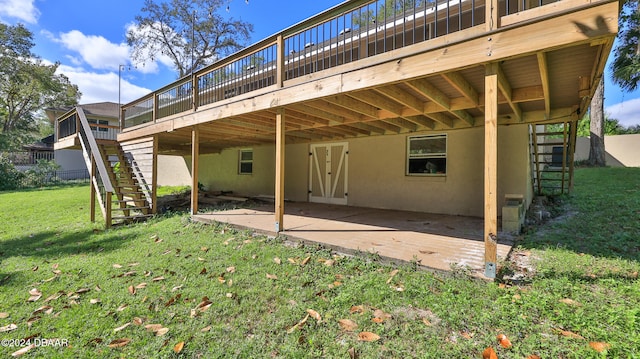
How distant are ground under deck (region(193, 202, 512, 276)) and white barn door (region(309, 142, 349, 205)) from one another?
183 cm

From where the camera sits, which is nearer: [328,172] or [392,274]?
Answer: [392,274]

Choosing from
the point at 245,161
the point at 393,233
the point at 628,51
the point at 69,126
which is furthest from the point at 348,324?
the point at 628,51

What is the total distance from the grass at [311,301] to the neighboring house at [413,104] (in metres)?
0.70

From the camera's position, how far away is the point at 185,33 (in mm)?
19891

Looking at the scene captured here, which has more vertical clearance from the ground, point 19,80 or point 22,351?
point 19,80

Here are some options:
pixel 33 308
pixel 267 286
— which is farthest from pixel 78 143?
pixel 267 286

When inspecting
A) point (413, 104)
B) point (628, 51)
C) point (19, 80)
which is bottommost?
point (413, 104)

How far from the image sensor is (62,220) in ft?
24.0

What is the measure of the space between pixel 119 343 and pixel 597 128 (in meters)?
17.2

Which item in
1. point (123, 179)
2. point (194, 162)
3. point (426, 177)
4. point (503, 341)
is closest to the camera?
point (503, 341)

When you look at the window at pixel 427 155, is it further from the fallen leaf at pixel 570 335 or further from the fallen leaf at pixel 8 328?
the fallen leaf at pixel 8 328

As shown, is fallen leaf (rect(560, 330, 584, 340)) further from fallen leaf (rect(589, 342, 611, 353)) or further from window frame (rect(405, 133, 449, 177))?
window frame (rect(405, 133, 449, 177))

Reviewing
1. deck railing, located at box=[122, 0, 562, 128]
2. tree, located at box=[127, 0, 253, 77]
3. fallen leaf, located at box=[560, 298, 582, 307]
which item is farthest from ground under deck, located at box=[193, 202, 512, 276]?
tree, located at box=[127, 0, 253, 77]

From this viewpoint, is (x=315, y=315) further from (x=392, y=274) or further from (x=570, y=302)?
(x=570, y=302)
